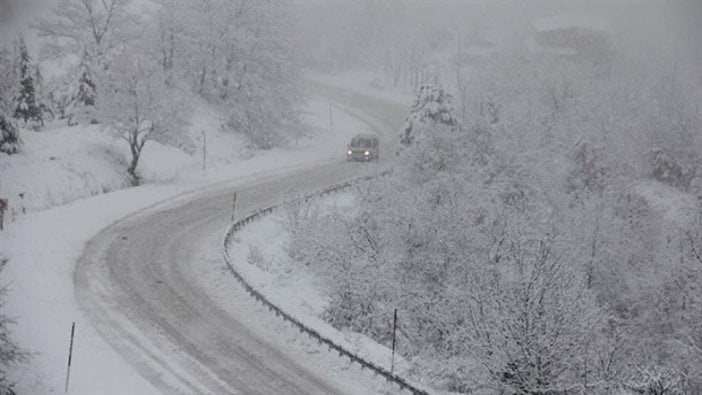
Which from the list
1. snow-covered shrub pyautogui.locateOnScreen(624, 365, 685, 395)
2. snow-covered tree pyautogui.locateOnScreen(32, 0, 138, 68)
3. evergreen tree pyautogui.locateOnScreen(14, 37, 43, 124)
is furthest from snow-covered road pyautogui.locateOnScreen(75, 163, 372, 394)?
snow-covered tree pyautogui.locateOnScreen(32, 0, 138, 68)

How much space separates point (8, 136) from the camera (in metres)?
32.0

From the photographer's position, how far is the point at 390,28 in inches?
→ 4304

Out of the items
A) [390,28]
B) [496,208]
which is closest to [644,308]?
[496,208]

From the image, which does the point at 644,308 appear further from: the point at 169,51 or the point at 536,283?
the point at 169,51

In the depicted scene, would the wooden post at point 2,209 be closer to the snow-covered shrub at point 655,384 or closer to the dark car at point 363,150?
the snow-covered shrub at point 655,384

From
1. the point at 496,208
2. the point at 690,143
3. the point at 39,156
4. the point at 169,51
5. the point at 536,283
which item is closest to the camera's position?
the point at 536,283

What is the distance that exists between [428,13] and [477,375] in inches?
4308

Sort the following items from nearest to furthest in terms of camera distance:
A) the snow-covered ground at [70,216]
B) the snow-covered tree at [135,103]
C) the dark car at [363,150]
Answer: the snow-covered ground at [70,216] < the snow-covered tree at [135,103] < the dark car at [363,150]

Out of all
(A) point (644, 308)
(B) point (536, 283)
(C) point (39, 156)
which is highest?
(B) point (536, 283)

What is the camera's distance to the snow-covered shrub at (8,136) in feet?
104

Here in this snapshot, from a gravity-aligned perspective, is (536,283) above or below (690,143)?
above

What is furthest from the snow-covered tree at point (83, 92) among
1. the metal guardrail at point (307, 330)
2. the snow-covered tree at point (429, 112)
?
the snow-covered tree at point (429, 112)

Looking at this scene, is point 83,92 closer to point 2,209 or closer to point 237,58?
point 237,58

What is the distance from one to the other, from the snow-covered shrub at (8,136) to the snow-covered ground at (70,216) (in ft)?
2.20
